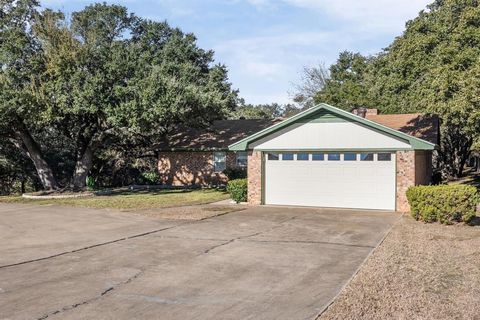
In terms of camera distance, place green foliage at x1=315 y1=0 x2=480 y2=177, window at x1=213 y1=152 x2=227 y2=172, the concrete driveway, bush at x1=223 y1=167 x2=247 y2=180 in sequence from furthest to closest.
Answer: window at x1=213 y1=152 x2=227 y2=172 < bush at x1=223 y1=167 x2=247 y2=180 < green foliage at x1=315 y1=0 x2=480 y2=177 < the concrete driveway

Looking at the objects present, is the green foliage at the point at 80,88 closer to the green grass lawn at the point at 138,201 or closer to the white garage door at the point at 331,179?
the green grass lawn at the point at 138,201

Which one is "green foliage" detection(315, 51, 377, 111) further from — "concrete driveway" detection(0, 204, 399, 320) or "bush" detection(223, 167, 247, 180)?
"concrete driveway" detection(0, 204, 399, 320)

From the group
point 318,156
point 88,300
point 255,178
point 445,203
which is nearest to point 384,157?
point 318,156

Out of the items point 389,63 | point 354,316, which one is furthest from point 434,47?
point 354,316

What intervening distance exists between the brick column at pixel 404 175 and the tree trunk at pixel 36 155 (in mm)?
19406

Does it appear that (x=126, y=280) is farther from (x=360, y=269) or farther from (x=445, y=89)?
(x=445, y=89)

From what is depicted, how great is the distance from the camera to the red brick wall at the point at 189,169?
29953 mm

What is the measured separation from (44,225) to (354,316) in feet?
37.7

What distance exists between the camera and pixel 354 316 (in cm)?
630

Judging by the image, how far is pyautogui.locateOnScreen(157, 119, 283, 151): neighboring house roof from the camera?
30194 mm

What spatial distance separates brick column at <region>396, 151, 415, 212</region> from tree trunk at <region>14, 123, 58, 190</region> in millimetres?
19406

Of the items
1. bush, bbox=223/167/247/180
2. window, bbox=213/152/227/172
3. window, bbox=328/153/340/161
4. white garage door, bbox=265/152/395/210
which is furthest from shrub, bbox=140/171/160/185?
window, bbox=328/153/340/161

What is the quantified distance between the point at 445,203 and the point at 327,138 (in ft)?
19.2

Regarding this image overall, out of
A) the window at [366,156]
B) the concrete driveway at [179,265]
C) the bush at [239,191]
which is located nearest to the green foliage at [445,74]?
the window at [366,156]
